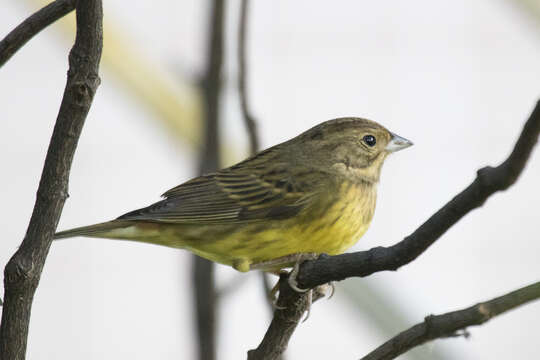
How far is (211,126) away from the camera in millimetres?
3516

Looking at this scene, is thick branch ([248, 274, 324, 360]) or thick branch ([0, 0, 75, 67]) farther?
thick branch ([248, 274, 324, 360])

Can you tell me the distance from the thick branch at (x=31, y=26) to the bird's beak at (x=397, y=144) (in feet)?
9.41

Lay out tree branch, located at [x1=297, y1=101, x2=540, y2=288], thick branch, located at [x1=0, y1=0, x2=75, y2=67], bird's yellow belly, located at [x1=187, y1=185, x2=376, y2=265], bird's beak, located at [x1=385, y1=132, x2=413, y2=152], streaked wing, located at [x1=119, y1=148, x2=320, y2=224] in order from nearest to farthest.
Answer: tree branch, located at [x1=297, y1=101, x2=540, y2=288]
thick branch, located at [x1=0, y1=0, x2=75, y2=67]
bird's yellow belly, located at [x1=187, y1=185, x2=376, y2=265]
streaked wing, located at [x1=119, y1=148, x2=320, y2=224]
bird's beak, located at [x1=385, y1=132, x2=413, y2=152]

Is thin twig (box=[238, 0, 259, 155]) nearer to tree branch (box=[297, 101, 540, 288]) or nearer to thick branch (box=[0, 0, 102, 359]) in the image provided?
tree branch (box=[297, 101, 540, 288])

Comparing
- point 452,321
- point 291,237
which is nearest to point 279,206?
point 291,237

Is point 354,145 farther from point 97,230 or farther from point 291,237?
point 97,230

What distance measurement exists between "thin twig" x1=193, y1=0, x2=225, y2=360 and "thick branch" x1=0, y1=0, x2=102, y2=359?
1353 mm

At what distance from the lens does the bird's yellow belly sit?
3.97 m

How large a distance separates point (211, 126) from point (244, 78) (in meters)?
0.41

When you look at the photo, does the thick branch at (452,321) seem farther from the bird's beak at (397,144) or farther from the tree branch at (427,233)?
the bird's beak at (397,144)

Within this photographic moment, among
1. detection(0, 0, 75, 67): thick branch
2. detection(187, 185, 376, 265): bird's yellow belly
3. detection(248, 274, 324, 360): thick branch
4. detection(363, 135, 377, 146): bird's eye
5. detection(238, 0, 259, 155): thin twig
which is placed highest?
detection(363, 135, 377, 146): bird's eye

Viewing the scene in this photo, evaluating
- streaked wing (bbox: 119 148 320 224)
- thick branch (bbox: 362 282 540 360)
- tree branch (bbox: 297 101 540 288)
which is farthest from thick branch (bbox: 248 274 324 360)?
streaked wing (bbox: 119 148 320 224)

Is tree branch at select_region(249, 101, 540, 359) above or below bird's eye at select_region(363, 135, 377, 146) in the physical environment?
below

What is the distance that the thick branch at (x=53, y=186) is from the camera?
1.85 m
